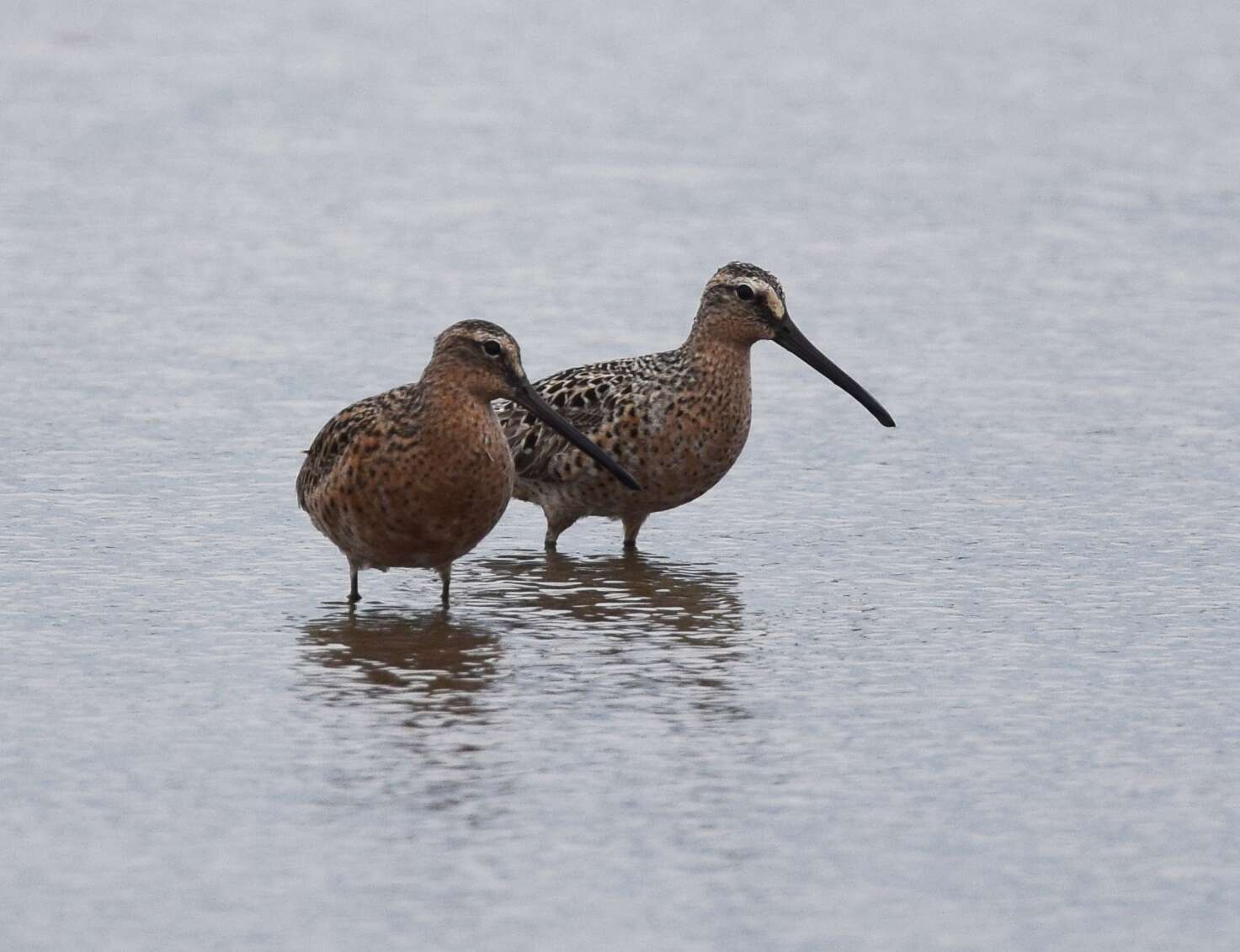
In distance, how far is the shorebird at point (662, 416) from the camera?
9.91m

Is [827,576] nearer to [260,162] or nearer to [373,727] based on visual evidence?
[373,727]

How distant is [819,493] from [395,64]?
38.7 ft

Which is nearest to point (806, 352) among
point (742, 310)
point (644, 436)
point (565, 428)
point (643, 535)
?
point (742, 310)

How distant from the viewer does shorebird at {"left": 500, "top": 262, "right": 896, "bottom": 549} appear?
9.91 metres

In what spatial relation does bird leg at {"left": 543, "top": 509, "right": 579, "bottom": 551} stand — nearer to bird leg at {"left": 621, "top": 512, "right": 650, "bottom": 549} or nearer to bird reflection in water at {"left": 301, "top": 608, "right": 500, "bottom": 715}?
bird leg at {"left": 621, "top": 512, "right": 650, "bottom": 549}

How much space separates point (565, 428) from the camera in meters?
9.21

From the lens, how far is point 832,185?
56.7 feet

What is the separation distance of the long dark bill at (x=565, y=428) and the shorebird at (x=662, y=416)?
0.80 ft

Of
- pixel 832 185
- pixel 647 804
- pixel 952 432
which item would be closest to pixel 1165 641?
pixel 647 804

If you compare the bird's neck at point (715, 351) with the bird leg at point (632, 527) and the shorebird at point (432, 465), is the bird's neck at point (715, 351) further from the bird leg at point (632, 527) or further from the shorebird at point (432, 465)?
the shorebird at point (432, 465)

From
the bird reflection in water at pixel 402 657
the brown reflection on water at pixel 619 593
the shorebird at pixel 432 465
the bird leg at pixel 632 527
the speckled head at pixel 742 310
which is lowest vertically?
the bird reflection in water at pixel 402 657

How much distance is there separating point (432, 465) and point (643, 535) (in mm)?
2016

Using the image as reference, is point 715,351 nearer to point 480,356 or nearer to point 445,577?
point 480,356

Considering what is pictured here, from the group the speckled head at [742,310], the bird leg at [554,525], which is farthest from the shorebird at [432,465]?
the speckled head at [742,310]
